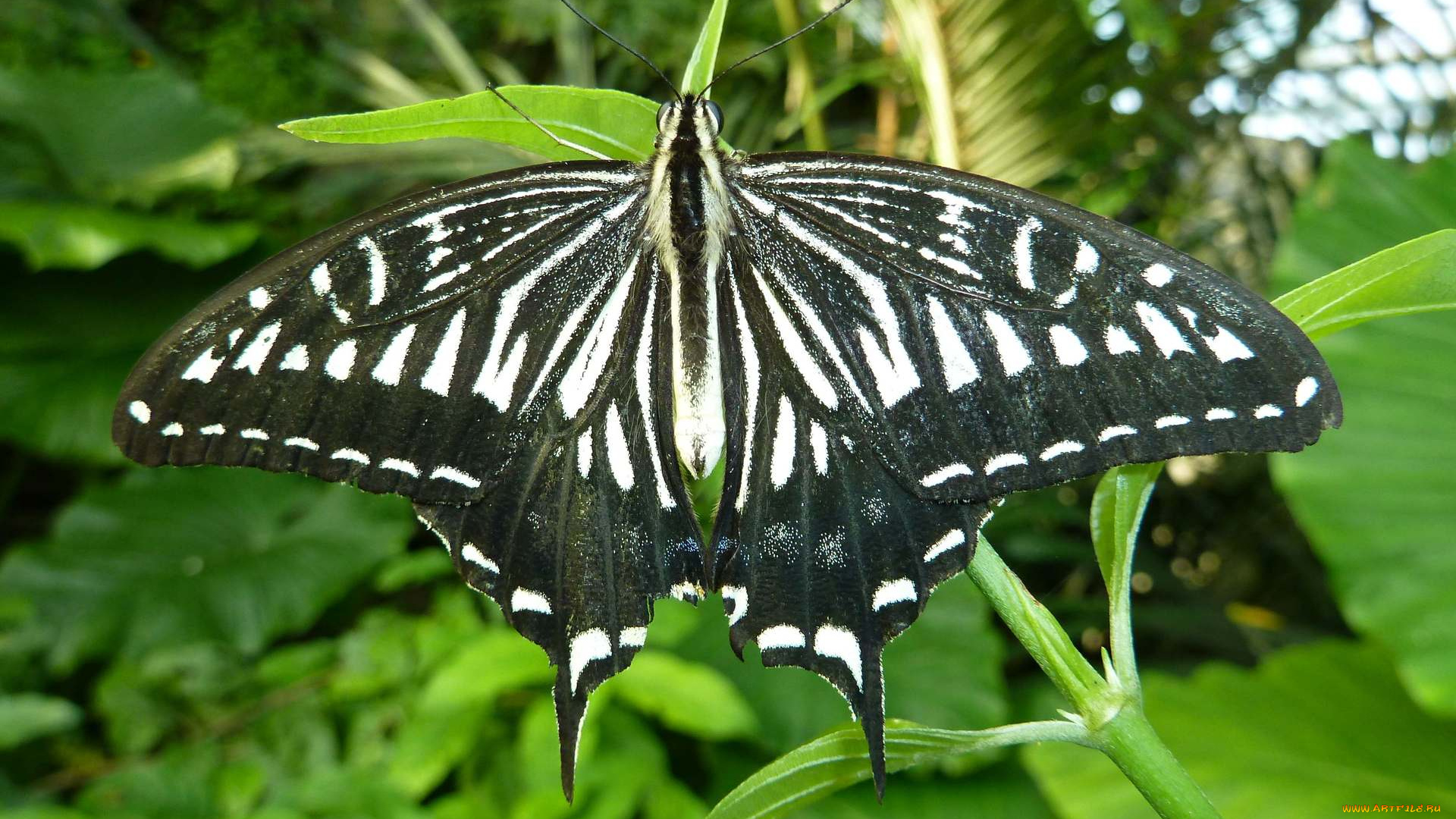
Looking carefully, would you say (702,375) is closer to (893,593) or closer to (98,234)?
(893,593)

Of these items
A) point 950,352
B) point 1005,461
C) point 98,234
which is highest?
point 98,234

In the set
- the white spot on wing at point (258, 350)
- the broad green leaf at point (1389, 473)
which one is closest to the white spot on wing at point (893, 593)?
the white spot on wing at point (258, 350)

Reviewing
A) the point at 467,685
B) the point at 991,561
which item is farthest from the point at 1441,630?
the point at 467,685

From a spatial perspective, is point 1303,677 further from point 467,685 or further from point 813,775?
point 813,775

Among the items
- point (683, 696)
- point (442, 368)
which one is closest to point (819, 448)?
point (442, 368)

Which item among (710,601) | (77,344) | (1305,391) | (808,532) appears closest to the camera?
(1305,391)

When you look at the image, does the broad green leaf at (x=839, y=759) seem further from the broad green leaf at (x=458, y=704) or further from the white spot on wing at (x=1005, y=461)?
the broad green leaf at (x=458, y=704)

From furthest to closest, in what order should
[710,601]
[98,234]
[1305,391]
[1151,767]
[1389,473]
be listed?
[98,234], [710,601], [1389,473], [1305,391], [1151,767]

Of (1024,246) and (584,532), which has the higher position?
(1024,246)

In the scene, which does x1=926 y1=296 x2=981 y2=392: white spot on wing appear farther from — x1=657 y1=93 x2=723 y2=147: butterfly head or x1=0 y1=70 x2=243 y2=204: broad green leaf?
x1=0 y1=70 x2=243 y2=204: broad green leaf
